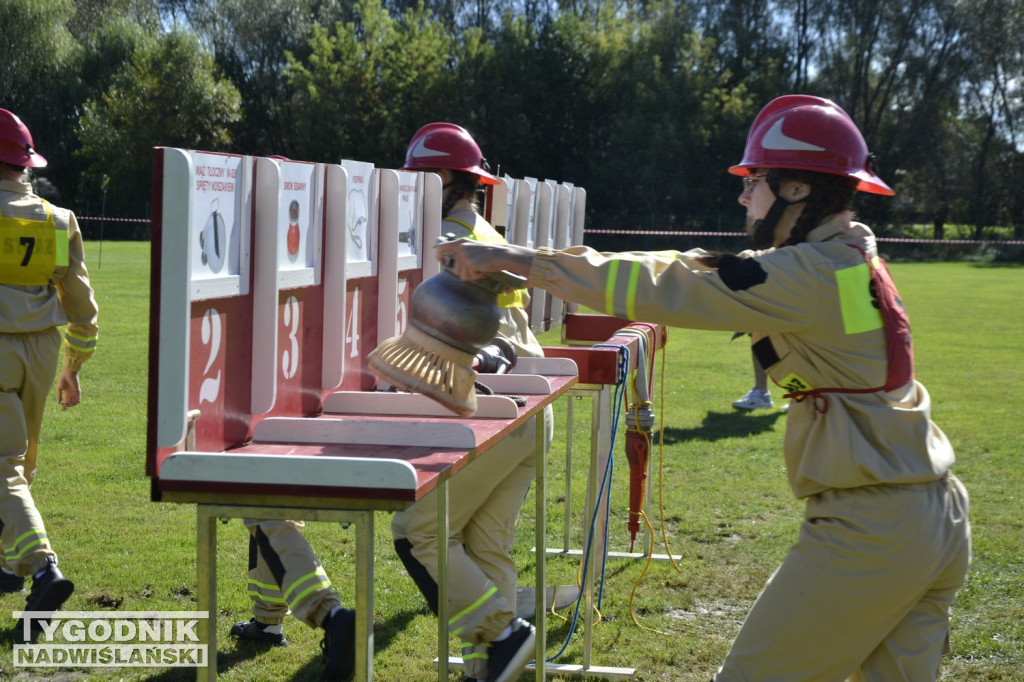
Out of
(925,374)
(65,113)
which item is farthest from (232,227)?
(65,113)

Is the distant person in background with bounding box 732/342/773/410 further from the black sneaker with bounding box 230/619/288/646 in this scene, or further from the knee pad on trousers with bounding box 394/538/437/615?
the knee pad on trousers with bounding box 394/538/437/615

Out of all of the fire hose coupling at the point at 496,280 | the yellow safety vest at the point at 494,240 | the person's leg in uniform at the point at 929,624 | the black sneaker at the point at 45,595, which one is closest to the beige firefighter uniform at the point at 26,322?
the black sneaker at the point at 45,595

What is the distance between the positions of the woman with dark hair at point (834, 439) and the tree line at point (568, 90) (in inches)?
1735

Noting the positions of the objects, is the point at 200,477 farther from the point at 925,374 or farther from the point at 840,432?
the point at 925,374

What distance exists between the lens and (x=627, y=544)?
23.1ft

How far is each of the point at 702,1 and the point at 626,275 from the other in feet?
183

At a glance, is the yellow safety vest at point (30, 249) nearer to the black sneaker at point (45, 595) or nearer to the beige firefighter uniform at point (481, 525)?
the black sneaker at point (45, 595)

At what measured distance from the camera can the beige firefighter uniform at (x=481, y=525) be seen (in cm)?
417

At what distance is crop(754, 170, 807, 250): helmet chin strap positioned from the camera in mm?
3285

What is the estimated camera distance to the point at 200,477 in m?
2.57

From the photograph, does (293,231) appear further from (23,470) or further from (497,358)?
(23,470)

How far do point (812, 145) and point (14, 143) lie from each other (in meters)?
3.61

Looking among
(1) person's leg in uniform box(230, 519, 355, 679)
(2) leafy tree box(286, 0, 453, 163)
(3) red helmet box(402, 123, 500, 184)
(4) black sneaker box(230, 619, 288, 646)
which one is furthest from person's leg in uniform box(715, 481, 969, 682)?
(2) leafy tree box(286, 0, 453, 163)

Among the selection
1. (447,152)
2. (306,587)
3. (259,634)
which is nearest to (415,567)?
(306,587)
